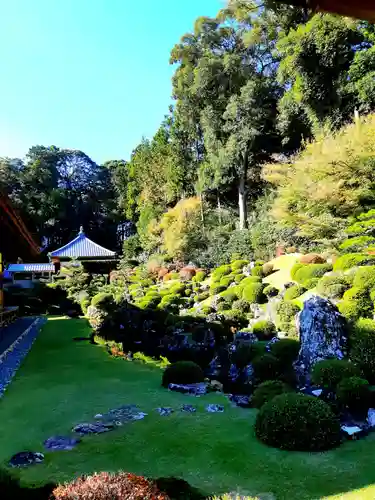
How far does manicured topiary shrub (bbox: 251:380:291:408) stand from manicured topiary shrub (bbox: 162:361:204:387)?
1.64 metres

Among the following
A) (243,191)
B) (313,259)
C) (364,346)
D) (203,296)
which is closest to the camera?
(364,346)

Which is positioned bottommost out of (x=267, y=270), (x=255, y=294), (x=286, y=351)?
(x=286, y=351)

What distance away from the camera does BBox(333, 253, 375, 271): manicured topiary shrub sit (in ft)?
37.3

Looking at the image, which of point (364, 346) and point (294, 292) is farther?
point (294, 292)

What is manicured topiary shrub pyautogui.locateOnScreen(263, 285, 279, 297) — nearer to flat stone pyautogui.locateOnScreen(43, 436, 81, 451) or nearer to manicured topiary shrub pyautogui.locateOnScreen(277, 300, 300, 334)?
manicured topiary shrub pyautogui.locateOnScreen(277, 300, 300, 334)

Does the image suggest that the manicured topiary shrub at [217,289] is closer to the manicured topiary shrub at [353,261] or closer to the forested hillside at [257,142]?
the forested hillside at [257,142]

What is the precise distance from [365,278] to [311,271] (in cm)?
339

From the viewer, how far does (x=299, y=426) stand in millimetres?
5016

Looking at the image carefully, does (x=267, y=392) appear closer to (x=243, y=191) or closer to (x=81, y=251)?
(x=243, y=191)

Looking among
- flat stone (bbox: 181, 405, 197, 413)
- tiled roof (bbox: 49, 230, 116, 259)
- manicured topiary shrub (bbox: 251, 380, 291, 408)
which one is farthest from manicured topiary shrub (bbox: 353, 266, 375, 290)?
tiled roof (bbox: 49, 230, 116, 259)

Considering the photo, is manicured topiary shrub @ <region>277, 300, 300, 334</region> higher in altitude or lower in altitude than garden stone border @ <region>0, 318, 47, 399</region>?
higher

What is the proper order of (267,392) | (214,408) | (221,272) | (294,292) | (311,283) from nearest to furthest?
1. (214,408)
2. (267,392)
3. (311,283)
4. (294,292)
5. (221,272)

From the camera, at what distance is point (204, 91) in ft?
87.7

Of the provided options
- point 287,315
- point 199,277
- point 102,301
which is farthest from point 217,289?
point 102,301
